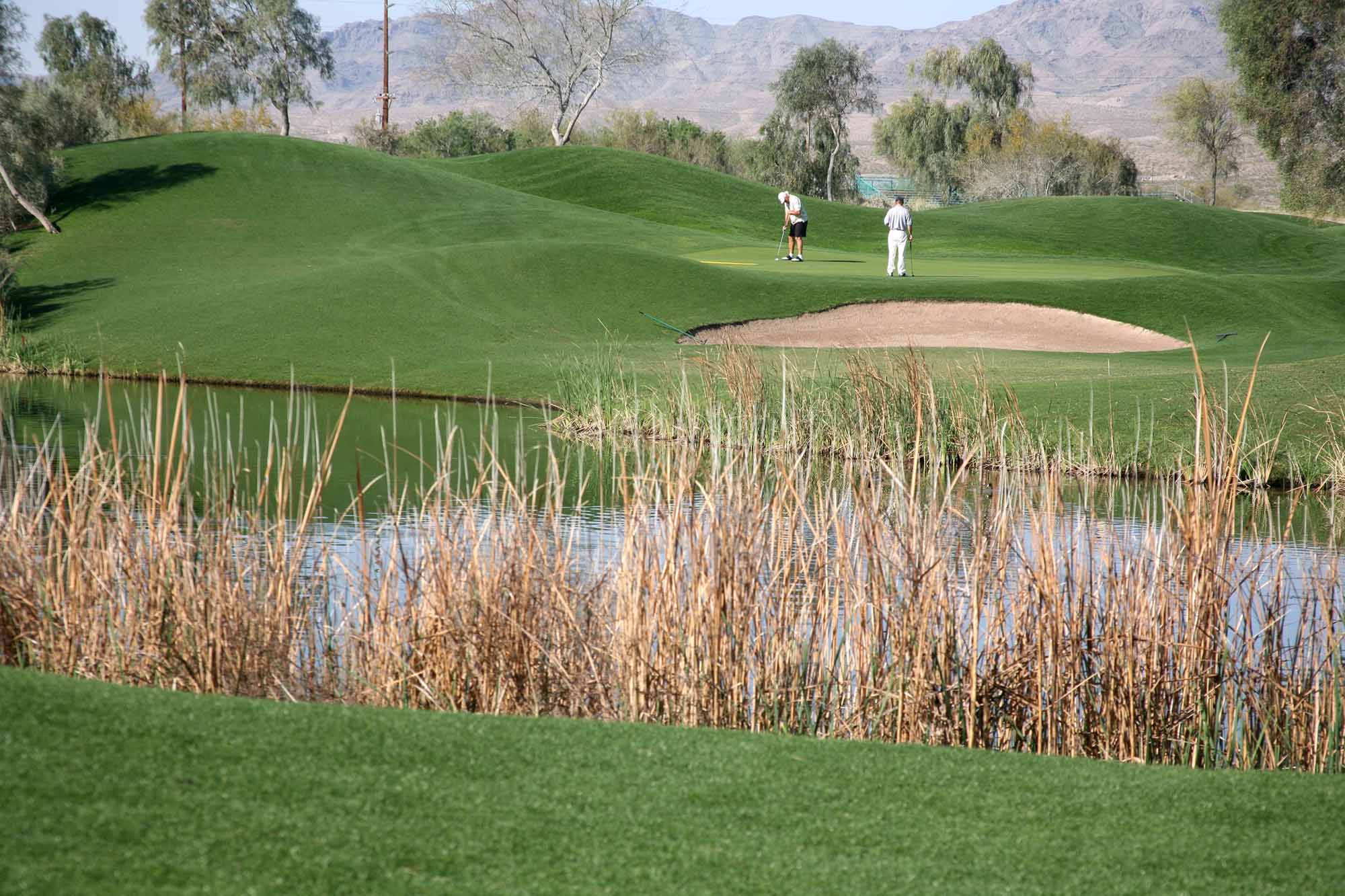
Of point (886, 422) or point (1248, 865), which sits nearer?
point (1248, 865)

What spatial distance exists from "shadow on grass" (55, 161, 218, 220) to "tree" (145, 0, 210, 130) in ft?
83.8

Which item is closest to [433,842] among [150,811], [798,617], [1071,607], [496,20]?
[150,811]

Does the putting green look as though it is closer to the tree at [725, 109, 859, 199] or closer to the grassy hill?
the grassy hill

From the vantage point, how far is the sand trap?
19.6 m

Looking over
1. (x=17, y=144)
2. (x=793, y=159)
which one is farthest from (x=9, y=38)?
(x=793, y=159)

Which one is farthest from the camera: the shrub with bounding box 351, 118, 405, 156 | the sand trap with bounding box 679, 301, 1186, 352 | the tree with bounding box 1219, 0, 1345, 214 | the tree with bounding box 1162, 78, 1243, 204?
the tree with bounding box 1162, 78, 1243, 204

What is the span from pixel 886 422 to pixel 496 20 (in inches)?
2169

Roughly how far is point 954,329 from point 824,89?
Result: 5189 cm

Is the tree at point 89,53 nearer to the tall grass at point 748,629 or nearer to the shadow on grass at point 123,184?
the shadow on grass at point 123,184

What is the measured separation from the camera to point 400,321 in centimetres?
2084

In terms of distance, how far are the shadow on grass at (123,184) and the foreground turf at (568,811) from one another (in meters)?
27.5

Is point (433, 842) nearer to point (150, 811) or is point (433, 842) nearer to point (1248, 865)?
point (150, 811)

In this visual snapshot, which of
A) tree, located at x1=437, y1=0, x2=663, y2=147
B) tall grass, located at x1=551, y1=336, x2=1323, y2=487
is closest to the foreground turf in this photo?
tall grass, located at x1=551, y1=336, x2=1323, y2=487

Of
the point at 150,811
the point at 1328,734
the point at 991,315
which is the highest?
the point at 991,315
